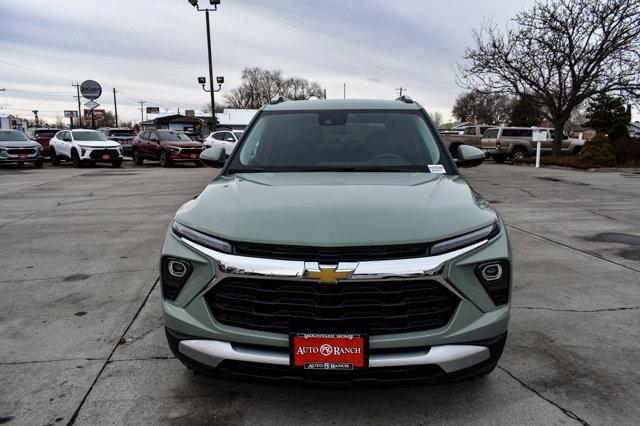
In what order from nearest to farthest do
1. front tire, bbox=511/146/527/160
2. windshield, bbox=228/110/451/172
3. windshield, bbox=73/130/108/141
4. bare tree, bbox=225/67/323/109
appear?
windshield, bbox=228/110/451/172 < windshield, bbox=73/130/108/141 < front tire, bbox=511/146/527/160 < bare tree, bbox=225/67/323/109

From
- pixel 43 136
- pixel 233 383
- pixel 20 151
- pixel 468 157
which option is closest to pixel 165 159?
pixel 20 151

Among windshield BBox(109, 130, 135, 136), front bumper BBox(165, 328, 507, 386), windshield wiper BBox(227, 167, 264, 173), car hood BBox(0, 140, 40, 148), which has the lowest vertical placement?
front bumper BBox(165, 328, 507, 386)

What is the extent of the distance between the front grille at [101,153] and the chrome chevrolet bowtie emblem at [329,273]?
2153 centimetres

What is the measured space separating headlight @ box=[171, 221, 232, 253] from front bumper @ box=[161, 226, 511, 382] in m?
0.03

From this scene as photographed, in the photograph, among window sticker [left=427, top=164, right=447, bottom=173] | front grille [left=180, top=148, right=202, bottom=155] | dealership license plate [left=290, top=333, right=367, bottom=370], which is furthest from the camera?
front grille [left=180, top=148, right=202, bottom=155]

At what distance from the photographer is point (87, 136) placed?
72.6 ft

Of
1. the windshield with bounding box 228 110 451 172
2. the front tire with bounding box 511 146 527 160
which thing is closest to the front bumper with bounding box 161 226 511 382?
the windshield with bounding box 228 110 451 172

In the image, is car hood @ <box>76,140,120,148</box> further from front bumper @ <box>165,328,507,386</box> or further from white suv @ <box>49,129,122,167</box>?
front bumper @ <box>165,328,507,386</box>

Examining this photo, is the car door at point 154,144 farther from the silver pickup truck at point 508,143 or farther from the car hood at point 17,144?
the silver pickup truck at point 508,143

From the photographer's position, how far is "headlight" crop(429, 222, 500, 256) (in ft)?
7.23

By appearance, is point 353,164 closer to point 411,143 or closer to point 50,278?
point 411,143

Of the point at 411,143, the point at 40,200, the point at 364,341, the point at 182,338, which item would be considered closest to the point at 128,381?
the point at 182,338

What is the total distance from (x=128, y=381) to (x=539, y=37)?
24268 millimetres

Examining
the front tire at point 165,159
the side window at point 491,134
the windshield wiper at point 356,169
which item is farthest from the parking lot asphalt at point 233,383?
the side window at point 491,134
